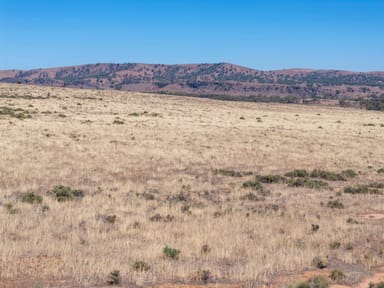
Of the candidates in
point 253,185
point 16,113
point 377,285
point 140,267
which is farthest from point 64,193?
point 16,113

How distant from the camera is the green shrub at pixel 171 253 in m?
11.1

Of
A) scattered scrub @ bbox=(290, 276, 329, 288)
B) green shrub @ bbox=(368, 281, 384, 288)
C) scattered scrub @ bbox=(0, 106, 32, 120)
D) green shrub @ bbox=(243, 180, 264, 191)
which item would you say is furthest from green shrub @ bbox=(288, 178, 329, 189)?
scattered scrub @ bbox=(0, 106, 32, 120)

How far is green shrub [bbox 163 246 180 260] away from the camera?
11055 mm

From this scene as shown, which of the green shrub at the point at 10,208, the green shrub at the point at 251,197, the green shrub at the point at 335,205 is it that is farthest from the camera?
the green shrub at the point at 251,197

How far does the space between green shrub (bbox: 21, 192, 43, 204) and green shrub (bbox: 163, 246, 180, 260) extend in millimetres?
6831

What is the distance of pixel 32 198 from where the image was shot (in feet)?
54.1

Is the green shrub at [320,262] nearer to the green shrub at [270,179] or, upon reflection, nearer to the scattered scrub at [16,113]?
the green shrub at [270,179]

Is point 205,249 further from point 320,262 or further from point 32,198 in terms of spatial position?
point 32,198

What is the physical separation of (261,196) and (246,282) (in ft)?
31.8

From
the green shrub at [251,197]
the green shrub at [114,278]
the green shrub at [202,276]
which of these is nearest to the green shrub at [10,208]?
the green shrub at [114,278]

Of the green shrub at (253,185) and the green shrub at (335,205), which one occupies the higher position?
the green shrub at (253,185)

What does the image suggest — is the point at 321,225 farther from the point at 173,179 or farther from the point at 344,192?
the point at 173,179


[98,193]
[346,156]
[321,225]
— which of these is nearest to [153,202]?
[98,193]

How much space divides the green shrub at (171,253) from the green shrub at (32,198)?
6.83 m
